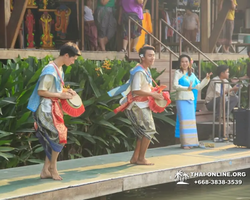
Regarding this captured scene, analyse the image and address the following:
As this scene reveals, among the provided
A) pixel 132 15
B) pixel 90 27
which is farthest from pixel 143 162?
pixel 90 27

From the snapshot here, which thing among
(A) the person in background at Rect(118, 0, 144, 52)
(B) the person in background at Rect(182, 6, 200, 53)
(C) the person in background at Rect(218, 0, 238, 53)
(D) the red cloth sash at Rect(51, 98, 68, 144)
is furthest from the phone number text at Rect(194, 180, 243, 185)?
(B) the person in background at Rect(182, 6, 200, 53)

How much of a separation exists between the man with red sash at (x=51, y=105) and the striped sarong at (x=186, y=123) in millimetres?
3272

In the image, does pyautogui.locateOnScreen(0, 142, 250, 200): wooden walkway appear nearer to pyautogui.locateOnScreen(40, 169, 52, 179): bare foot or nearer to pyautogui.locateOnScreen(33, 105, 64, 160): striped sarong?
pyautogui.locateOnScreen(40, 169, 52, 179): bare foot

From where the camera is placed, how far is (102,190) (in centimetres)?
688

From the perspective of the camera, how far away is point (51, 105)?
689cm

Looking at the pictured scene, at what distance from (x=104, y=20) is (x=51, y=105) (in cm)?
810

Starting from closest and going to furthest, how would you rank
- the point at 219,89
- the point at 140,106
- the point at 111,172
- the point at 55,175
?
the point at 55,175
the point at 111,172
the point at 140,106
the point at 219,89

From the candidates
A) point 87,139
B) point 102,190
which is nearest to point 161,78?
point 87,139

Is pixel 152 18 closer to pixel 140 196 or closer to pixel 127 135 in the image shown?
pixel 127 135

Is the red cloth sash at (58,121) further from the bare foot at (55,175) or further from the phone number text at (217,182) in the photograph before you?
the phone number text at (217,182)

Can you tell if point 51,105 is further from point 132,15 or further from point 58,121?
point 132,15

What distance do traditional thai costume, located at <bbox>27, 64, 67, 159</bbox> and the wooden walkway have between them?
45 cm

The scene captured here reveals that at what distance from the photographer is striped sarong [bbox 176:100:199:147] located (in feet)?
32.4

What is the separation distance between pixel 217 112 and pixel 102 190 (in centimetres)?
483
